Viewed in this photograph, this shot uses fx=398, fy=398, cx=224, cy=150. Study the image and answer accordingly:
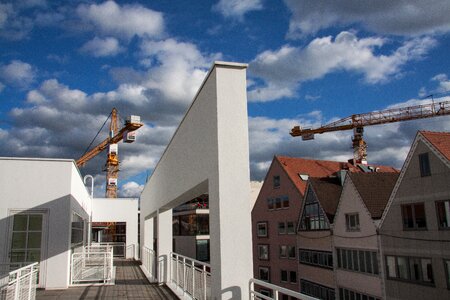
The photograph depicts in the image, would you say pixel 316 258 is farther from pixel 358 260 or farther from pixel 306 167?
pixel 306 167

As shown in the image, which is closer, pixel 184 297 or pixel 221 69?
pixel 221 69

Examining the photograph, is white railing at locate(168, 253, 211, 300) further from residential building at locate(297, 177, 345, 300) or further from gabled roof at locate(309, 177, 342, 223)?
A: gabled roof at locate(309, 177, 342, 223)

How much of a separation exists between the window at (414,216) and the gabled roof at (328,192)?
284 inches

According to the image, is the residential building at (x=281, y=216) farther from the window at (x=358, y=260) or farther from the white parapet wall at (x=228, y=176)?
the white parapet wall at (x=228, y=176)

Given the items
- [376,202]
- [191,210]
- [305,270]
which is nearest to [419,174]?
[376,202]

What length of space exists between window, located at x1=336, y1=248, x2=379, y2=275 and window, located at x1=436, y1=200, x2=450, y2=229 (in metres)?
5.32

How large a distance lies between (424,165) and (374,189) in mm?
6006

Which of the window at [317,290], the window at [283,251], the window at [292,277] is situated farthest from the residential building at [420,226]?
Answer: the window at [283,251]

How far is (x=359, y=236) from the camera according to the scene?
26.4m

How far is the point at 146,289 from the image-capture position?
10781mm

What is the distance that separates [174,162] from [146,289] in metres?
3.85

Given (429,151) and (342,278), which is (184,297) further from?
(342,278)

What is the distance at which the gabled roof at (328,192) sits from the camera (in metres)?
30.8

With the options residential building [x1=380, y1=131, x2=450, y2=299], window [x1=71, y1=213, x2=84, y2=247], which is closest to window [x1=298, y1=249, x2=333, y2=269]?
residential building [x1=380, y1=131, x2=450, y2=299]
